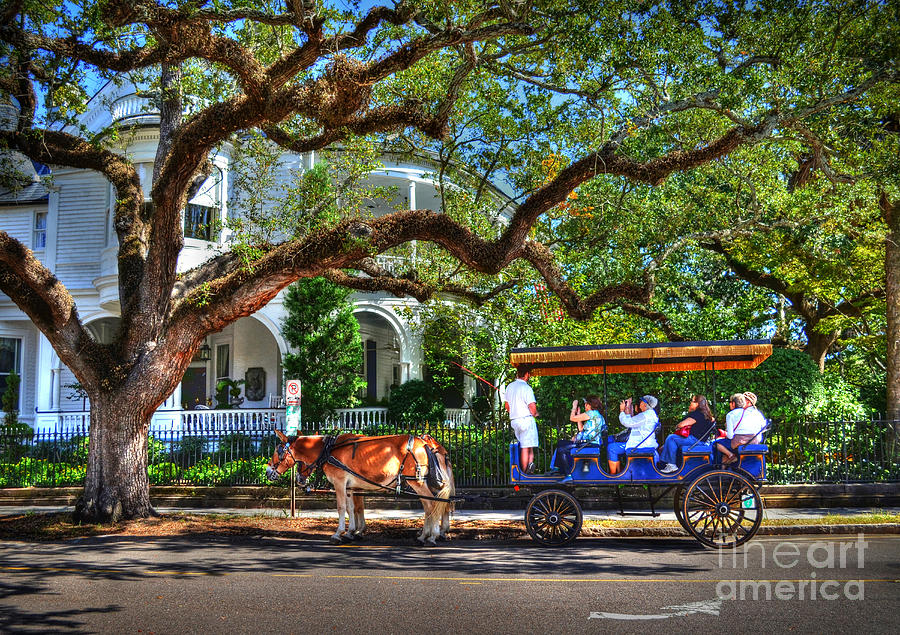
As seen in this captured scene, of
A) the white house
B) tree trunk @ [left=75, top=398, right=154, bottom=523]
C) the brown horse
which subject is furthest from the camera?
the white house

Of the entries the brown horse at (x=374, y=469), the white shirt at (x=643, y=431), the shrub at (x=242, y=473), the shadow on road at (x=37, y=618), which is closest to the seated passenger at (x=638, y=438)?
the white shirt at (x=643, y=431)

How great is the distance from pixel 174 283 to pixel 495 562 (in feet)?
26.9

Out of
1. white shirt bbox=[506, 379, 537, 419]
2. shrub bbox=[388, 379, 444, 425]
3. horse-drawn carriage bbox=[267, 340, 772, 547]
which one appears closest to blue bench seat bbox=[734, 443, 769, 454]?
horse-drawn carriage bbox=[267, 340, 772, 547]

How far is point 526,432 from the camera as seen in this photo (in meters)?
11.0

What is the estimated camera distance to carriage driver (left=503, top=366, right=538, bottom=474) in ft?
35.6

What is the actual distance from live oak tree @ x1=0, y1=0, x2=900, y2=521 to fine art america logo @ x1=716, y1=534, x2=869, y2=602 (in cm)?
561

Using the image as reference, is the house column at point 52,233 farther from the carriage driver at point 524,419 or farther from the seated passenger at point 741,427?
the seated passenger at point 741,427

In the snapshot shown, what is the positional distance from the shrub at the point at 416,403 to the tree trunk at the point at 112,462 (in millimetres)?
9723

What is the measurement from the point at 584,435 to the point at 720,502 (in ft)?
6.90

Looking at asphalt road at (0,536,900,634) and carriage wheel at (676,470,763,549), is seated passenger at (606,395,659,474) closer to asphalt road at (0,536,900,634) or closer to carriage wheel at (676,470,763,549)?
carriage wheel at (676,470,763,549)

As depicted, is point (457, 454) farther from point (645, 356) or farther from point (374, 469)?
point (645, 356)

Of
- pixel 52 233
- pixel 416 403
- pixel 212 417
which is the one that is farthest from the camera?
pixel 52 233

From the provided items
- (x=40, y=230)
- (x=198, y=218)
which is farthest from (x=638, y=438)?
(x=40, y=230)

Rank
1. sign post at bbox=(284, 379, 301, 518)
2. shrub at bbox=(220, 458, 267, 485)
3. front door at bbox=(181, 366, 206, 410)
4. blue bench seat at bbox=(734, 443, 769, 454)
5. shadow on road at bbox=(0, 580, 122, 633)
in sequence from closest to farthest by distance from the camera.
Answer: shadow on road at bbox=(0, 580, 122, 633) < blue bench seat at bbox=(734, 443, 769, 454) < sign post at bbox=(284, 379, 301, 518) < shrub at bbox=(220, 458, 267, 485) < front door at bbox=(181, 366, 206, 410)
